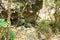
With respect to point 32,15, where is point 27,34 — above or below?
below

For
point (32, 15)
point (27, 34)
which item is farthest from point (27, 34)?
point (32, 15)

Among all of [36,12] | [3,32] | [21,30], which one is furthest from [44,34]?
[3,32]

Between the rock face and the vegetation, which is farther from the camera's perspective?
the rock face

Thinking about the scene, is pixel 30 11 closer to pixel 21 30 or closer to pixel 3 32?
pixel 21 30

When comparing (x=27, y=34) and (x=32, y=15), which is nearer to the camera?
(x=27, y=34)

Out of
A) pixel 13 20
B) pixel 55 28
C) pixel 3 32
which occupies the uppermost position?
pixel 3 32

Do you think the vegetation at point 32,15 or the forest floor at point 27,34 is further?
the forest floor at point 27,34

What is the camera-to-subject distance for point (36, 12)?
5.00 m

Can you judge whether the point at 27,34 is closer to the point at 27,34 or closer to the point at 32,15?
the point at 27,34

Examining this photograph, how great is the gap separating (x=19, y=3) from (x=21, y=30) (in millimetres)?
610

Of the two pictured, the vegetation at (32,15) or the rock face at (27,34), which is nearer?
the vegetation at (32,15)

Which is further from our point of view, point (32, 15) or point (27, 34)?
point (32, 15)

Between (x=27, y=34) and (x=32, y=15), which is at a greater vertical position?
(x=32, y=15)

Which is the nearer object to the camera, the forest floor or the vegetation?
the vegetation
